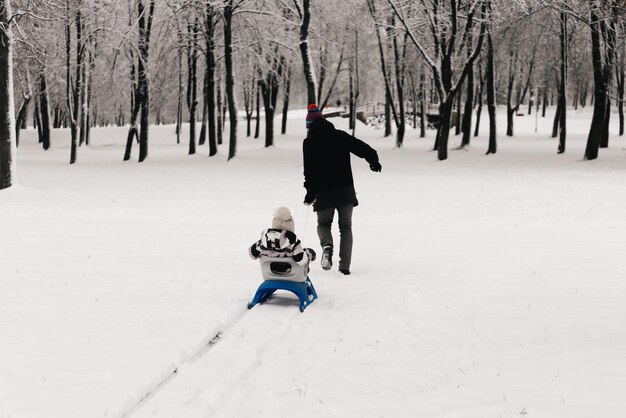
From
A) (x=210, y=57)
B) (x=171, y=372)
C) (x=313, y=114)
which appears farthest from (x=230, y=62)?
(x=171, y=372)

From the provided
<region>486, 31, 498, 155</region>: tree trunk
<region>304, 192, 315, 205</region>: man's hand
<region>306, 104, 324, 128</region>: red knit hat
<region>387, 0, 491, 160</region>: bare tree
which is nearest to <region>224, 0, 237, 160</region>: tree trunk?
<region>387, 0, 491, 160</region>: bare tree

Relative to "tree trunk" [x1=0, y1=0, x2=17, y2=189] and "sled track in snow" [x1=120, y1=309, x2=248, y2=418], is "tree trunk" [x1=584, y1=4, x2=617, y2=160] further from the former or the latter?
"sled track in snow" [x1=120, y1=309, x2=248, y2=418]

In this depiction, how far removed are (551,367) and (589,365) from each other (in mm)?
300

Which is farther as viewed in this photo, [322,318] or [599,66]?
[599,66]

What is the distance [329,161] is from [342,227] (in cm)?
87

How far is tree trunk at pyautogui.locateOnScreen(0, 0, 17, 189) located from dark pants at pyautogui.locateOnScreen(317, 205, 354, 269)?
1228 centimetres

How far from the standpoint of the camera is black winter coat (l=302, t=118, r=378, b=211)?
24.0 ft

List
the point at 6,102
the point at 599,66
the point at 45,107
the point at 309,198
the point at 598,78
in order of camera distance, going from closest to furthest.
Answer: the point at 309,198, the point at 6,102, the point at 599,66, the point at 598,78, the point at 45,107

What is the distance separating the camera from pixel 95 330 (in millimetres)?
5340

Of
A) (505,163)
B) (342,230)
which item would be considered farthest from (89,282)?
(505,163)

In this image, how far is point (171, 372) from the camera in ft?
14.7

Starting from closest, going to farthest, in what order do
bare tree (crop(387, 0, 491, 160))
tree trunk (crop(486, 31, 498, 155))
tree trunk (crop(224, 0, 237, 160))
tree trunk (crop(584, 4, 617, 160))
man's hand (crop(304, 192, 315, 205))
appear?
man's hand (crop(304, 192, 315, 205)) → tree trunk (crop(584, 4, 617, 160)) → bare tree (crop(387, 0, 491, 160)) → tree trunk (crop(224, 0, 237, 160)) → tree trunk (crop(486, 31, 498, 155))

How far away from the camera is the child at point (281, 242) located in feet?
20.2

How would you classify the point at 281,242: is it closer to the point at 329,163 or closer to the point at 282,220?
the point at 282,220
